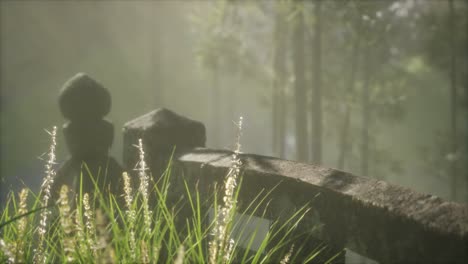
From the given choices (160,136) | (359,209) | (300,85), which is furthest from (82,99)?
(300,85)

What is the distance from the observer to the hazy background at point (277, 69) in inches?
753

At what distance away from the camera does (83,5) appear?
34219mm

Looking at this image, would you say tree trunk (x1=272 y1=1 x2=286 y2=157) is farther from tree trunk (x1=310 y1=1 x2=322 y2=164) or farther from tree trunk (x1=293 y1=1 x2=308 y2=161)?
tree trunk (x1=310 y1=1 x2=322 y2=164)

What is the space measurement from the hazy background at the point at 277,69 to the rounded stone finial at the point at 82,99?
6.72 metres

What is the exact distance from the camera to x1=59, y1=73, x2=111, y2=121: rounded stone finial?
475 centimetres

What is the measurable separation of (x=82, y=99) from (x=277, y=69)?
16848 mm

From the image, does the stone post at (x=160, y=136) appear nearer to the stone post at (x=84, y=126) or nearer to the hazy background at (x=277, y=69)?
the stone post at (x=84, y=126)

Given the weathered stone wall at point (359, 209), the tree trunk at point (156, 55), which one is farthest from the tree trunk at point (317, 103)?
the tree trunk at point (156, 55)

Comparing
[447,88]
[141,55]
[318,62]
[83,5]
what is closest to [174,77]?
[141,55]

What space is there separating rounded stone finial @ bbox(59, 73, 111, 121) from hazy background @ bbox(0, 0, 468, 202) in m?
6.72

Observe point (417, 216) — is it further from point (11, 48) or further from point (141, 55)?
point (141, 55)

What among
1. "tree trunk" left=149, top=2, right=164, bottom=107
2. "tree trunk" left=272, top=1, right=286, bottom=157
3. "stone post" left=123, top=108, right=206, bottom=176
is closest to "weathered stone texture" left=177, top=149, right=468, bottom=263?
"stone post" left=123, top=108, right=206, bottom=176

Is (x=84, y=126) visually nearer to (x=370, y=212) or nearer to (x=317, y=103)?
(x=370, y=212)

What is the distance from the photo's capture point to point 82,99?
15.6 ft
